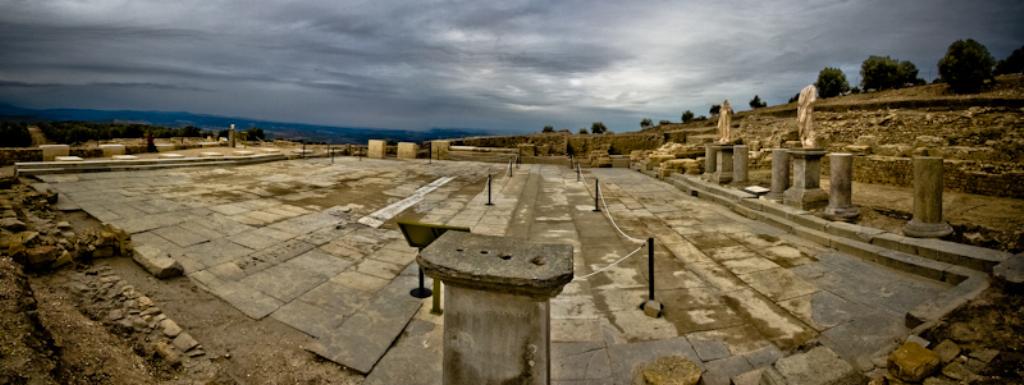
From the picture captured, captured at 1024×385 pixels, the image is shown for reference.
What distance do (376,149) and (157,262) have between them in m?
19.4

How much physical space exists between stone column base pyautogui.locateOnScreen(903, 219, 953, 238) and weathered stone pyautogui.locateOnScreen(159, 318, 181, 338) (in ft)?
31.7

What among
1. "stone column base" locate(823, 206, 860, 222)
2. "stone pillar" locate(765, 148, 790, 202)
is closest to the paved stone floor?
"stone column base" locate(823, 206, 860, 222)

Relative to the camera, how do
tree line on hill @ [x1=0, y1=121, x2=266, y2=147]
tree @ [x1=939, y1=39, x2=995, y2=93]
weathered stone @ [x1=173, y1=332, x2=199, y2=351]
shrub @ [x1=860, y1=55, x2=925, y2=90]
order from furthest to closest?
shrub @ [x1=860, y1=55, x2=925, y2=90] → tree @ [x1=939, y1=39, x2=995, y2=93] → tree line on hill @ [x1=0, y1=121, x2=266, y2=147] → weathered stone @ [x1=173, y1=332, x2=199, y2=351]

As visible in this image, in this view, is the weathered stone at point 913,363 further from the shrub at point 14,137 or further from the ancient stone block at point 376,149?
the shrub at point 14,137

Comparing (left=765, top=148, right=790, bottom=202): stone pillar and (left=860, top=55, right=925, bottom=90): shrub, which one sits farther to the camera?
(left=860, top=55, right=925, bottom=90): shrub

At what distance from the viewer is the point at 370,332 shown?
4.20m

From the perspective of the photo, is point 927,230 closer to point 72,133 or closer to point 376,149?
point 376,149

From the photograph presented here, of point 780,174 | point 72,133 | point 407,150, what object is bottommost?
point 780,174

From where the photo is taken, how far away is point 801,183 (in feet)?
30.1

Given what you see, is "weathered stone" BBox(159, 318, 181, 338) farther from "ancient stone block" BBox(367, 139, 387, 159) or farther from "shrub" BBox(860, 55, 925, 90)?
"shrub" BBox(860, 55, 925, 90)

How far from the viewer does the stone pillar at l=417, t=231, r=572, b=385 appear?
2.39 meters

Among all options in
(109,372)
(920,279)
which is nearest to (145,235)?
(109,372)

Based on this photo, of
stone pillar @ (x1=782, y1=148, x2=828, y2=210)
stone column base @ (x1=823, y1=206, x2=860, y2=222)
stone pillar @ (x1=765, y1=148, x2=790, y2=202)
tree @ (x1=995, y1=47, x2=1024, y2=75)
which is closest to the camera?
stone column base @ (x1=823, y1=206, x2=860, y2=222)

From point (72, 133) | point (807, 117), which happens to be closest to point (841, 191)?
point (807, 117)
